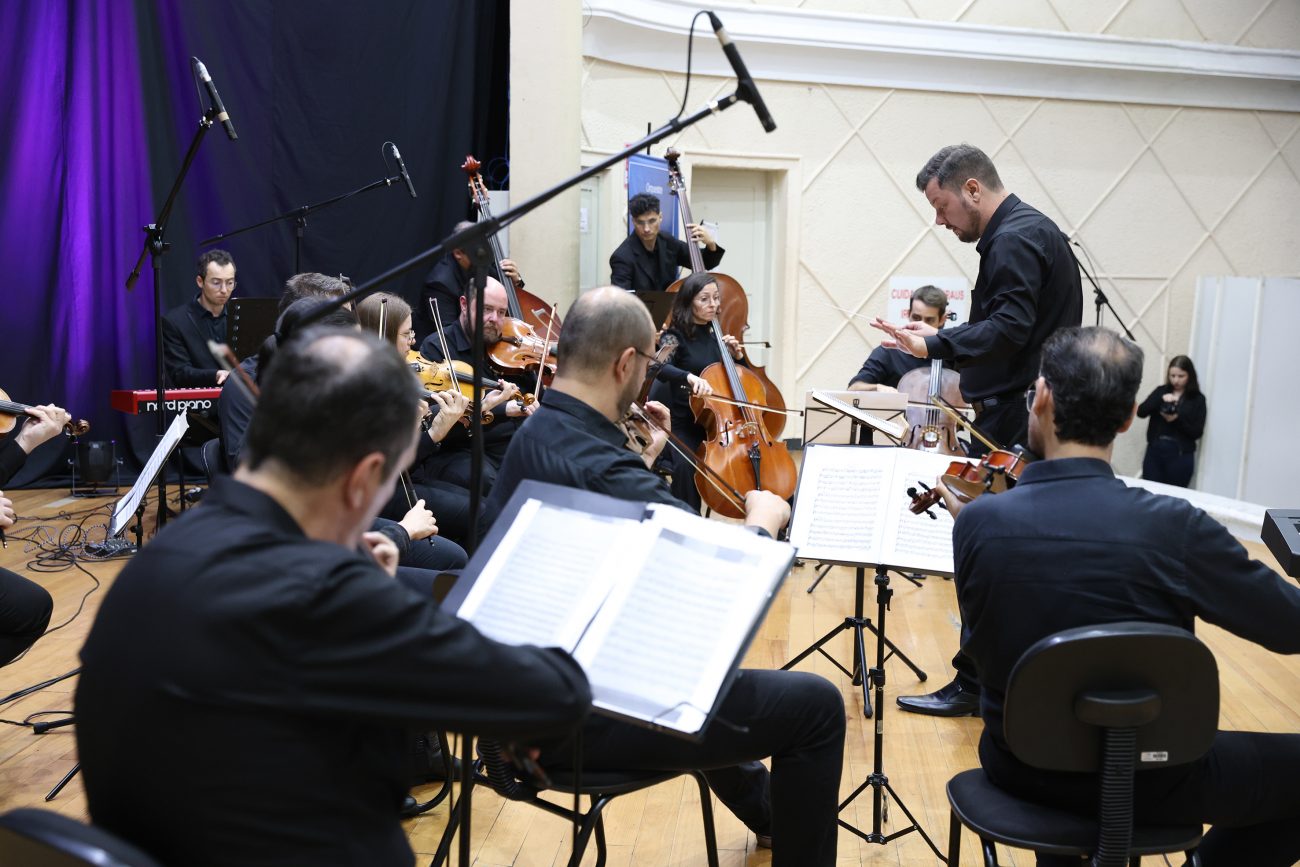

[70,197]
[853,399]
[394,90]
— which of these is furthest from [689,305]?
[70,197]

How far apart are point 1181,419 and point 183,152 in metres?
7.47

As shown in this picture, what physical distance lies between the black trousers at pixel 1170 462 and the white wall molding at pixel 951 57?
2944 millimetres

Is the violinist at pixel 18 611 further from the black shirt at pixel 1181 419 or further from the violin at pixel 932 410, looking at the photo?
the black shirt at pixel 1181 419

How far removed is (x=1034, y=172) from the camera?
903cm

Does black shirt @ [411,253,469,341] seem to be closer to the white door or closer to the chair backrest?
the white door

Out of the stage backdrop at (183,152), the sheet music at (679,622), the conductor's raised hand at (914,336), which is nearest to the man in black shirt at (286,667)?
the sheet music at (679,622)

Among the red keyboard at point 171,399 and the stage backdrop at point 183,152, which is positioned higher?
the stage backdrop at point 183,152

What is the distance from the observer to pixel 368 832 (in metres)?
1.35

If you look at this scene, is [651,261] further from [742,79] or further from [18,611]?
[742,79]

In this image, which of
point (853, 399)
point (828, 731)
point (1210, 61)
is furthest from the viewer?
point (1210, 61)

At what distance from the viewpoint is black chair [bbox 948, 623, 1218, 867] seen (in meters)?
1.78

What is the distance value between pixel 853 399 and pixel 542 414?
2362mm

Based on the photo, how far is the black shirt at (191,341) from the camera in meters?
6.25

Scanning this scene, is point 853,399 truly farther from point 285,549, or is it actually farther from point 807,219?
point 807,219
